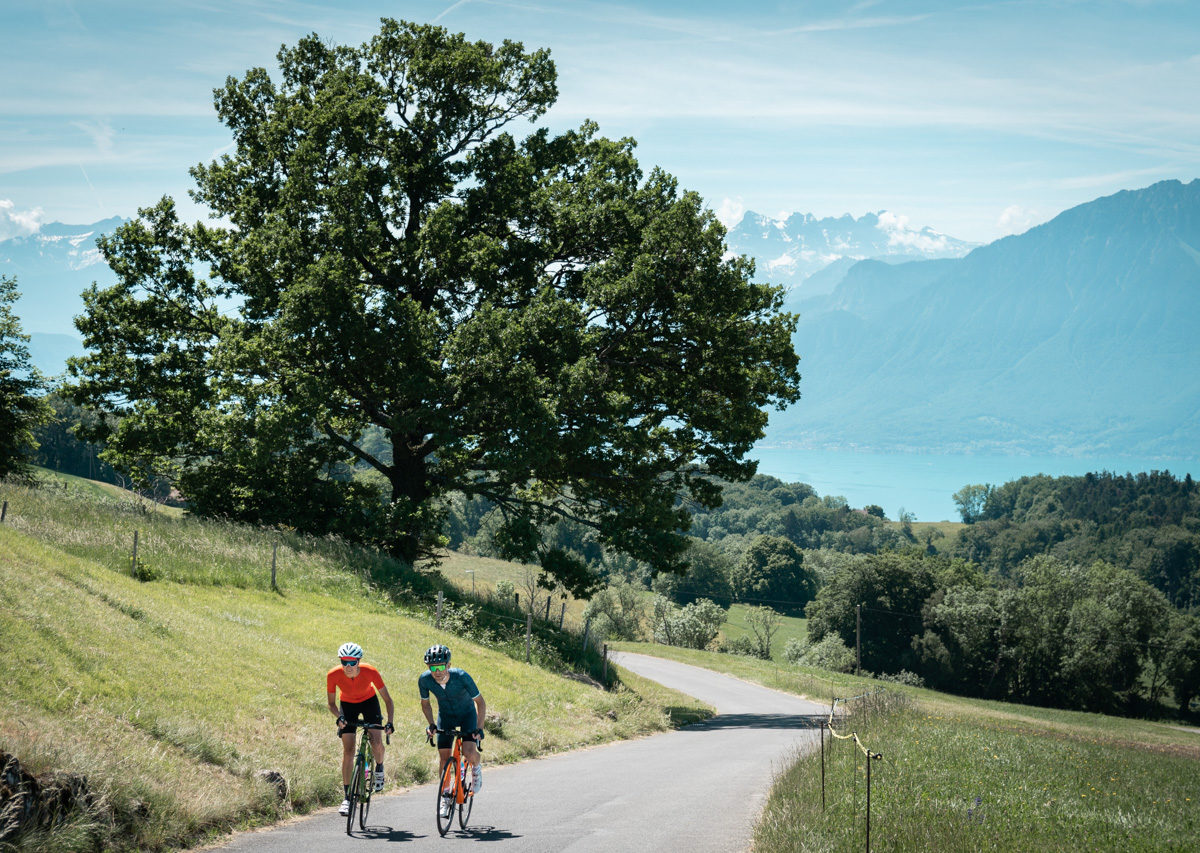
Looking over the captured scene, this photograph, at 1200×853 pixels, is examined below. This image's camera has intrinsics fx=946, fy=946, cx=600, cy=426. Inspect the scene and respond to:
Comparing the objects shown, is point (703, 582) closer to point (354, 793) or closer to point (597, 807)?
point (597, 807)

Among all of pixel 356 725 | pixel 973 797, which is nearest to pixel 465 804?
pixel 356 725

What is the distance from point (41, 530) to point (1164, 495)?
21809cm

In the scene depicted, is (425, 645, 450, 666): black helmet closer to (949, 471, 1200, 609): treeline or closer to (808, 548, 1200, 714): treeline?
(808, 548, 1200, 714): treeline

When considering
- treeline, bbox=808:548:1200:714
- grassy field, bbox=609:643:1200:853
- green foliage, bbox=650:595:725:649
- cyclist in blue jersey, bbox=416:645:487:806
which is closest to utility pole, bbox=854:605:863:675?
treeline, bbox=808:548:1200:714

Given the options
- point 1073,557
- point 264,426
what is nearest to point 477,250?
point 264,426

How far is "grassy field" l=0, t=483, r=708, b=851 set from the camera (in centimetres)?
1041

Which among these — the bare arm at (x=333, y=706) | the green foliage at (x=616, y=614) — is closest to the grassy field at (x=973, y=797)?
the bare arm at (x=333, y=706)

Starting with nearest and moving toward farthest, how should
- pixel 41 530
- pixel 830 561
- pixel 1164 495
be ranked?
pixel 41 530
pixel 830 561
pixel 1164 495

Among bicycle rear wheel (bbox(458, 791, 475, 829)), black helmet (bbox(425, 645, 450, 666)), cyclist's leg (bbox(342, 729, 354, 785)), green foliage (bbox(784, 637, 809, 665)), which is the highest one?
black helmet (bbox(425, 645, 450, 666))

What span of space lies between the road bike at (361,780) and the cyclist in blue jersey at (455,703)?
78 cm

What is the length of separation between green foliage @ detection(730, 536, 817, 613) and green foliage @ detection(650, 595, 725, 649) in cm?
5086

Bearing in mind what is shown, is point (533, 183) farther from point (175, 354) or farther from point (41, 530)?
point (41, 530)

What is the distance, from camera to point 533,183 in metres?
31.3

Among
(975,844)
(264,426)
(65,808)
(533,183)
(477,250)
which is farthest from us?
(533,183)
